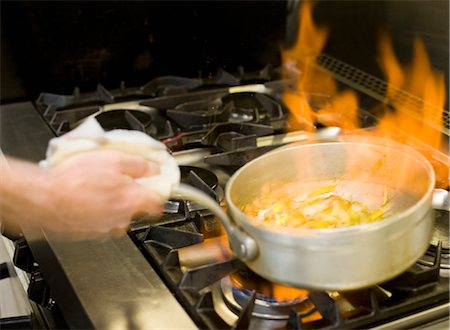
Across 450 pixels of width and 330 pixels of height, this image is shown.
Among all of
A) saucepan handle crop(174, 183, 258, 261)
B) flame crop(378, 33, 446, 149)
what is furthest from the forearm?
flame crop(378, 33, 446, 149)

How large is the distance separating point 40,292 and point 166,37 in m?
0.76

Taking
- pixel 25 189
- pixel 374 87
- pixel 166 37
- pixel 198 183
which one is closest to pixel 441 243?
pixel 198 183

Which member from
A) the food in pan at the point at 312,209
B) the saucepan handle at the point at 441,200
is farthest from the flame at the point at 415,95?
the food in pan at the point at 312,209

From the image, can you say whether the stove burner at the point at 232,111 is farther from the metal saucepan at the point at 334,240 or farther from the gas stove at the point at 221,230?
the metal saucepan at the point at 334,240

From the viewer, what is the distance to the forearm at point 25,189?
62cm

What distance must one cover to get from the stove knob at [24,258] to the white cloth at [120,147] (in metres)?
0.27

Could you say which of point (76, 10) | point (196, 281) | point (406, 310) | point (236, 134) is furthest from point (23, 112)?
point (406, 310)

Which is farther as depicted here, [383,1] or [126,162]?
[383,1]

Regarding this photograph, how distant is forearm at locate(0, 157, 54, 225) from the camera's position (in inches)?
24.3

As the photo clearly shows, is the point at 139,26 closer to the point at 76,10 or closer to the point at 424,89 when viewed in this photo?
the point at 76,10

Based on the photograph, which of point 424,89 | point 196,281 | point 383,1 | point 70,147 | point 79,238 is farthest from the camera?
point 383,1

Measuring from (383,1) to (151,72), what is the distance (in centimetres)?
54

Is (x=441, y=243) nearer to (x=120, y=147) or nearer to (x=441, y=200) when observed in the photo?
(x=441, y=200)

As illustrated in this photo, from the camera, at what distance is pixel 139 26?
1.39 metres
